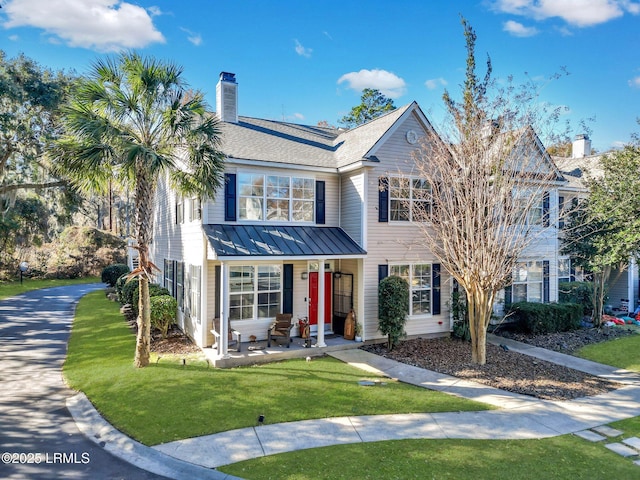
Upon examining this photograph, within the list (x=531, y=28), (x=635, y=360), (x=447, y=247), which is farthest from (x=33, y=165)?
(x=635, y=360)

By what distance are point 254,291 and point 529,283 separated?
11982 mm

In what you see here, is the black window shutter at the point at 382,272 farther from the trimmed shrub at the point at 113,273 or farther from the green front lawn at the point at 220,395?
the trimmed shrub at the point at 113,273

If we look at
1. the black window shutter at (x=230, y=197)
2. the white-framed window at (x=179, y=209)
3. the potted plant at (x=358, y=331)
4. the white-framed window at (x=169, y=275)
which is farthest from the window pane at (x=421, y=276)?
the white-framed window at (x=169, y=275)

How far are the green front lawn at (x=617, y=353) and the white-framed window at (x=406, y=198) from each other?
716 centimetres

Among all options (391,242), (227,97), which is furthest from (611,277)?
(227,97)

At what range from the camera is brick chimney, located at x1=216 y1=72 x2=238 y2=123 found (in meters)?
15.5

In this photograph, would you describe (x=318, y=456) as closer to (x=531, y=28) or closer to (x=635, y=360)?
(x=635, y=360)

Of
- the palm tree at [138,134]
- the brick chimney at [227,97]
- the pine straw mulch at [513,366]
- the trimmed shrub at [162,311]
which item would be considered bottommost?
the pine straw mulch at [513,366]

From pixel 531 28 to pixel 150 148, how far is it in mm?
14006

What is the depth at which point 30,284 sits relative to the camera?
32375 millimetres

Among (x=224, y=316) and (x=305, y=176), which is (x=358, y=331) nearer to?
(x=224, y=316)

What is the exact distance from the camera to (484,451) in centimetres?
638

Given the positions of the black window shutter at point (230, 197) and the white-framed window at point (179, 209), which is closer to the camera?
the black window shutter at point (230, 197)

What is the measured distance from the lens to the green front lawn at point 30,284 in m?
27.4
